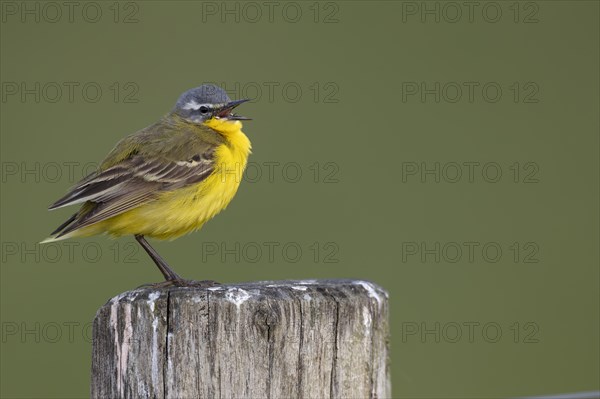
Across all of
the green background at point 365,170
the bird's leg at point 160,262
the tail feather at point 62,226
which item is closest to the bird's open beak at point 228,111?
the bird's leg at point 160,262

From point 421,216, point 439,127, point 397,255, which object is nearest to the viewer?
Answer: point 397,255

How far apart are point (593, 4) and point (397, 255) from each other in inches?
287

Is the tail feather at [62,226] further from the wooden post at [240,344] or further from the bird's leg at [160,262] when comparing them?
the wooden post at [240,344]

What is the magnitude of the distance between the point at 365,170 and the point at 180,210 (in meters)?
5.96

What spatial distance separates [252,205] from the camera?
1173cm

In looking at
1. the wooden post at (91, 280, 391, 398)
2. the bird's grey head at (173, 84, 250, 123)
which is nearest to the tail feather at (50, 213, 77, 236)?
the bird's grey head at (173, 84, 250, 123)

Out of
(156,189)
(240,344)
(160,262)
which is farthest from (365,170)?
(240,344)

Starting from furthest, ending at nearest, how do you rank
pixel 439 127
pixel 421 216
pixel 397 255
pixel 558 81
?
pixel 558 81 < pixel 439 127 < pixel 421 216 < pixel 397 255

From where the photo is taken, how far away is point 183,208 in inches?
265

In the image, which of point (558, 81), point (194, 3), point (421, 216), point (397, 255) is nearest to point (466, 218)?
point (421, 216)

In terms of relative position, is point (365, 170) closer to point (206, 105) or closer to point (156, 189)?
point (206, 105)

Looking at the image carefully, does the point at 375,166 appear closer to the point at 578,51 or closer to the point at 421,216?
the point at 421,216

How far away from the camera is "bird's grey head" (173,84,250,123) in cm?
752

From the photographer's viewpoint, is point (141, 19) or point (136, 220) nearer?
point (136, 220)
